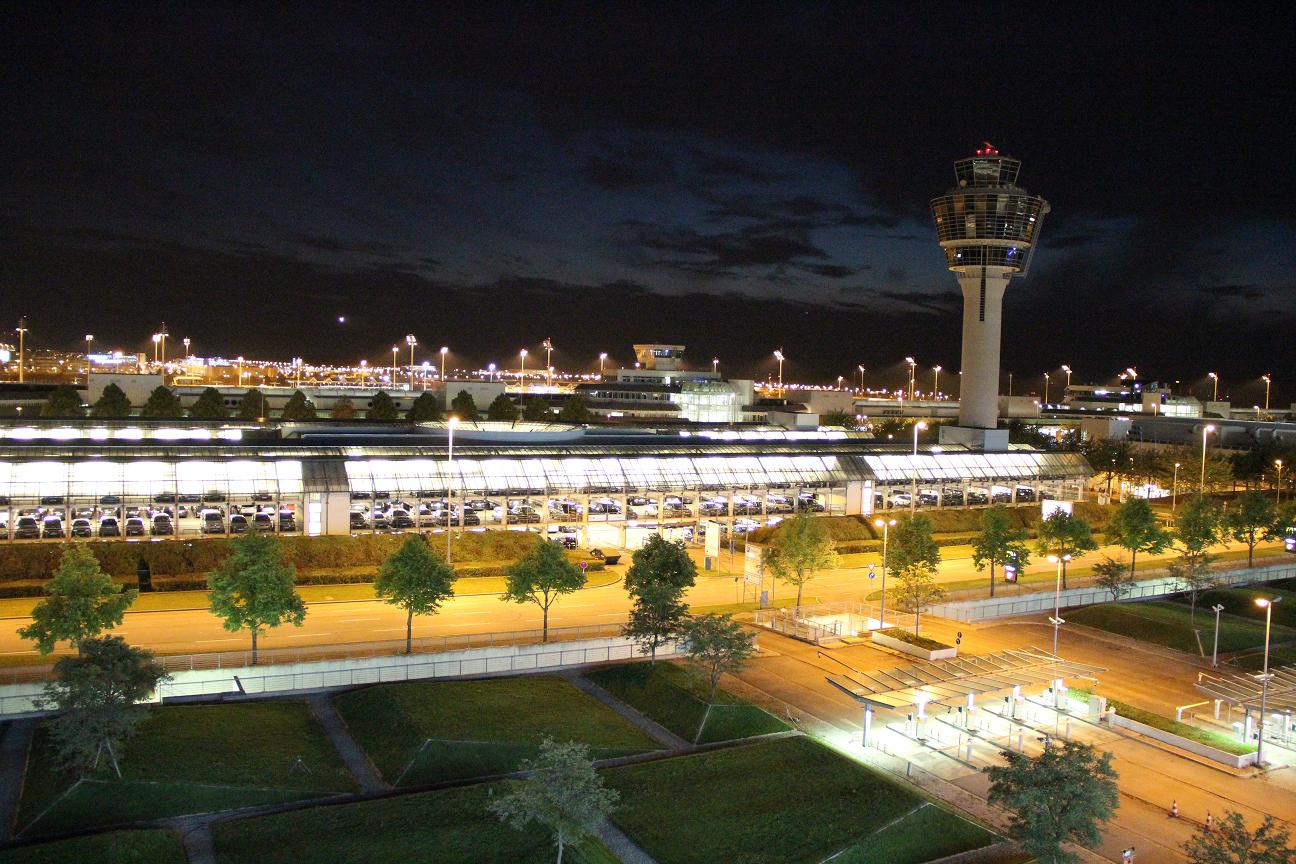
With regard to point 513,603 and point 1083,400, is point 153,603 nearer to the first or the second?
point 513,603

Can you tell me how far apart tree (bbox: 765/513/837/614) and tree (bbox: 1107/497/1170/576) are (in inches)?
840

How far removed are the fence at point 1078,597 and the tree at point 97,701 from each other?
36.7m

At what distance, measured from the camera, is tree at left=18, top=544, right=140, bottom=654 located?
32844mm

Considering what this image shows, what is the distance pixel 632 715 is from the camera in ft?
113

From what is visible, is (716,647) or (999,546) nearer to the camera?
(716,647)

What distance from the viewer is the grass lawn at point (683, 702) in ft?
107

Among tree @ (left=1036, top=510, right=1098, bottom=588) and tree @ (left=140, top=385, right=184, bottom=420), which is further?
tree @ (left=140, top=385, right=184, bottom=420)

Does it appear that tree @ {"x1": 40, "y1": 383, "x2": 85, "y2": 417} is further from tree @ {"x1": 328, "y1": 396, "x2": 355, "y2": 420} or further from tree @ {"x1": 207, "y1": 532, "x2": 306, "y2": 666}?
tree @ {"x1": 207, "y1": 532, "x2": 306, "y2": 666}

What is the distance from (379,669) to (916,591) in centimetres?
2533

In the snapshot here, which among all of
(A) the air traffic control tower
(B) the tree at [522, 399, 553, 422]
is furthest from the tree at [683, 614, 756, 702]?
(B) the tree at [522, 399, 553, 422]

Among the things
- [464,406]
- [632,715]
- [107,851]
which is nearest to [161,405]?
[464,406]

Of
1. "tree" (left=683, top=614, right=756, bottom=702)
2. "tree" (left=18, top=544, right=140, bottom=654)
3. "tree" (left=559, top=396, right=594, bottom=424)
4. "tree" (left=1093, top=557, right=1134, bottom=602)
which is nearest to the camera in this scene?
"tree" (left=18, top=544, right=140, bottom=654)

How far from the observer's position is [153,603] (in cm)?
4444

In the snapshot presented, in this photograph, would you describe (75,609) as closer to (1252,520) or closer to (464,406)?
(1252,520)
